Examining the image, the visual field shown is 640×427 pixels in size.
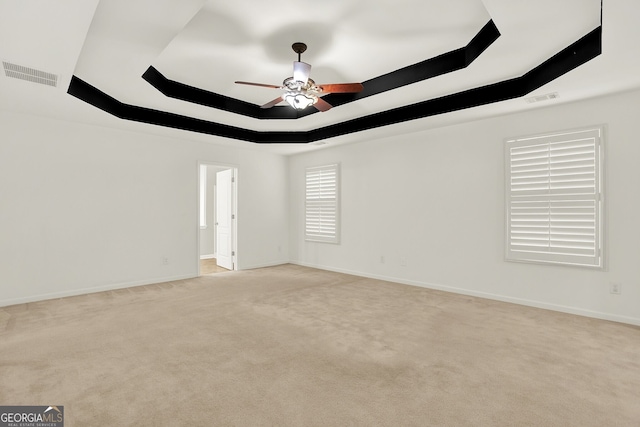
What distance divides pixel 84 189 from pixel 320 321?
157 inches

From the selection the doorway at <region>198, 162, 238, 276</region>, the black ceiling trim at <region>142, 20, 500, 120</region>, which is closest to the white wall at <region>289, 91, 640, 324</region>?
the black ceiling trim at <region>142, 20, 500, 120</region>

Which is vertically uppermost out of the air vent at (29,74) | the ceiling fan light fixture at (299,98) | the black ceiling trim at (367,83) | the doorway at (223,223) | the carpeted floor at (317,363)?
the black ceiling trim at (367,83)

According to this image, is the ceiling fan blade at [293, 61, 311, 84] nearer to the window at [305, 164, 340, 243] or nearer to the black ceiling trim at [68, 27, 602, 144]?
the black ceiling trim at [68, 27, 602, 144]

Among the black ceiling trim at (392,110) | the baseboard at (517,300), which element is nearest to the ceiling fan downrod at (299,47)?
the black ceiling trim at (392,110)

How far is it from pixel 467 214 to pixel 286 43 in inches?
134

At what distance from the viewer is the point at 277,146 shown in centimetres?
645

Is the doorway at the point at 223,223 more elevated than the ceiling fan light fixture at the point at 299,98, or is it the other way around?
→ the ceiling fan light fixture at the point at 299,98

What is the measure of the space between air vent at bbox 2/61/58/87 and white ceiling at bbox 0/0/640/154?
0.11 m

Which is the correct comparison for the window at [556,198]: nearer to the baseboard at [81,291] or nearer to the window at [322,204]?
the window at [322,204]

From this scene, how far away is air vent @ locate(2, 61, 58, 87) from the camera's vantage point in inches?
111

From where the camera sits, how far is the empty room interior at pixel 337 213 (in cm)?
218

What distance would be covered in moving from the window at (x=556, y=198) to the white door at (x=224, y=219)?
5.07m

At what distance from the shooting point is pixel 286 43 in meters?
3.19

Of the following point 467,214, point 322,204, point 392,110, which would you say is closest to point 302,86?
point 392,110
